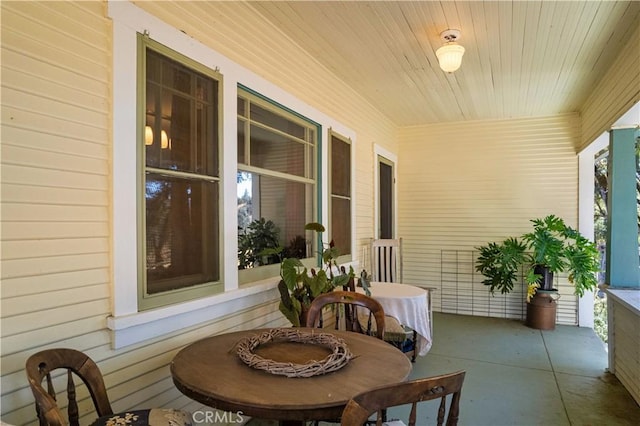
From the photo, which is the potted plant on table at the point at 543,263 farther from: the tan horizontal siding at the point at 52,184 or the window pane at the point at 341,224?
the tan horizontal siding at the point at 52,184

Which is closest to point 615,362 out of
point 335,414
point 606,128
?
point 606,128

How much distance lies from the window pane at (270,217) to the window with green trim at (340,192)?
491 mm

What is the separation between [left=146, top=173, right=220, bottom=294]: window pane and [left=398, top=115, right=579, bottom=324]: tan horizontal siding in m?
4.55

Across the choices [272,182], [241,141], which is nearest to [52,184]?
[241,141]

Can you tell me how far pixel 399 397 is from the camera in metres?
1.05

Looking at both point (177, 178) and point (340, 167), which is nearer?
point (177, 178)

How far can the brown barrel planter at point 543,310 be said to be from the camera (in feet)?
17.0

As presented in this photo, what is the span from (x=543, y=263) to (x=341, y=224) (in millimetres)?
2839

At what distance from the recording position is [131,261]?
6.16 ft

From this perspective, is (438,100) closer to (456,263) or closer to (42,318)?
(456,263)

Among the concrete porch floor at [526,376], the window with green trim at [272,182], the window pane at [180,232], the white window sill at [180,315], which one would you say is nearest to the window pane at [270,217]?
the window with green trim at [272,182]

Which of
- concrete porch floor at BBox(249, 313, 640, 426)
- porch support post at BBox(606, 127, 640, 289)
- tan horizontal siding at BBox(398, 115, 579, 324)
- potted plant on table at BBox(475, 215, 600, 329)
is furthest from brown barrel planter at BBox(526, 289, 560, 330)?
porch support post at BBox(606, 127, 640, 289)

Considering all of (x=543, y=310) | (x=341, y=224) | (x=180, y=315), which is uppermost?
(x=341, y=224)

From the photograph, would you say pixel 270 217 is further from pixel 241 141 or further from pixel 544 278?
pixel 544 278
